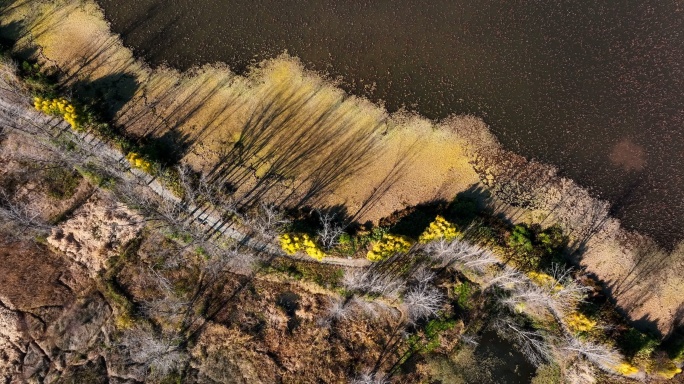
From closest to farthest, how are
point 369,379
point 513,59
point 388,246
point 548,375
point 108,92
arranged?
point 388,246
point 369,379
point 548,375
point 108,92
point 513,59

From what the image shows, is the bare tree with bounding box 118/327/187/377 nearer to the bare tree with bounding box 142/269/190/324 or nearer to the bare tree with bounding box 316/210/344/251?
the bare tree with bounding box 142/269/190/324

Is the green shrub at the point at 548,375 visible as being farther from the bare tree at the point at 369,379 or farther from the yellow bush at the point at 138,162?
the yellow bush at the point at 138,162

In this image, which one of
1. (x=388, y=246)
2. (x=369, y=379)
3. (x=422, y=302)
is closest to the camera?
(x=388, y=246)

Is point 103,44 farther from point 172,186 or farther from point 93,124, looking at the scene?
point 172,186

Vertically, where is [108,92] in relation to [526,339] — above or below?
below

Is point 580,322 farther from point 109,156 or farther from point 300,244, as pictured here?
point 109,156

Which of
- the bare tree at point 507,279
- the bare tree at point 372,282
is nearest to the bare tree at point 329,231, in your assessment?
the bare tree at point 372,282

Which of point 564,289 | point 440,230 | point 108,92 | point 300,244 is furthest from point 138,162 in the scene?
point 564,289
